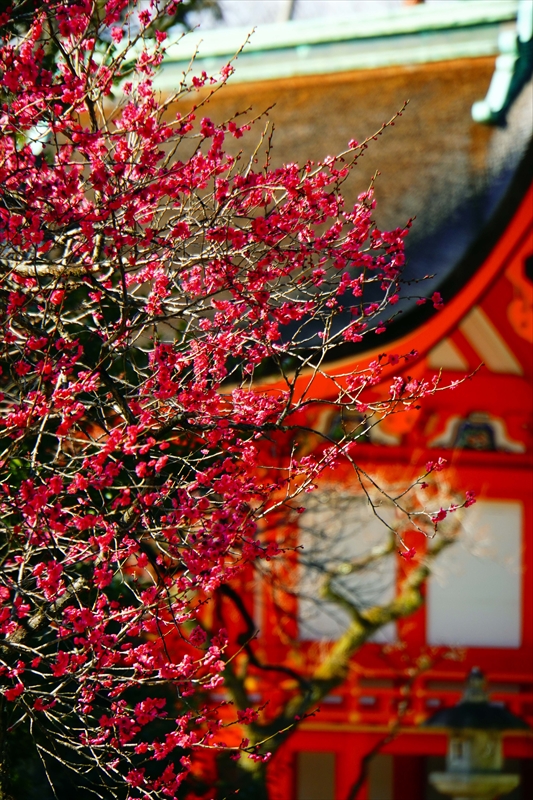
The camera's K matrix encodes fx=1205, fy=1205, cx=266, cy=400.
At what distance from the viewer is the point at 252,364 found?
2562 mm

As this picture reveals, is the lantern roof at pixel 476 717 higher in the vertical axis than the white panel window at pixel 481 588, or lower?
lower

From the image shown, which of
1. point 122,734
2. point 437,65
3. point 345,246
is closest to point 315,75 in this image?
point 437,65

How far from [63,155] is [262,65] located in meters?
6.63

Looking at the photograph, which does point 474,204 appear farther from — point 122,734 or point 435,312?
point 122,734

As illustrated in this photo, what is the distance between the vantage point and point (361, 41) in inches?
A: 337

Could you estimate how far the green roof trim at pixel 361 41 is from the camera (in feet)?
26.8

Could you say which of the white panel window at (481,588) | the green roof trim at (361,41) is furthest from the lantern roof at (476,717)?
the green roof trim at (361,41)

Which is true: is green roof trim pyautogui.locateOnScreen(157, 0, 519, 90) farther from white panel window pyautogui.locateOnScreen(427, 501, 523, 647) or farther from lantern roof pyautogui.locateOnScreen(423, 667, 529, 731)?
lantern roof pyautogui.locateOnScreen(423, 667, 529, 731)

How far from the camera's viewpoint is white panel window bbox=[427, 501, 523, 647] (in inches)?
328

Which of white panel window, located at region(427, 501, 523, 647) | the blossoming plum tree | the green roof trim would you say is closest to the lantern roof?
white panel window, located at region(427, 501, 523, 647)

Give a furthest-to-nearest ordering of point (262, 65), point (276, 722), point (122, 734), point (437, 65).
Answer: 1. point (262, 65)
2. point (437, 65)
3. point (276, 722)
4. point (122, 734)

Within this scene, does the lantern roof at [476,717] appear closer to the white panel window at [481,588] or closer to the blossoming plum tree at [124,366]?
the white panel window at [481,588]

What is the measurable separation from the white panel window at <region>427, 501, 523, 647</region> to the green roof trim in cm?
318

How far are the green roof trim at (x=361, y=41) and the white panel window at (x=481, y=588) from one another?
3181 millimetres
